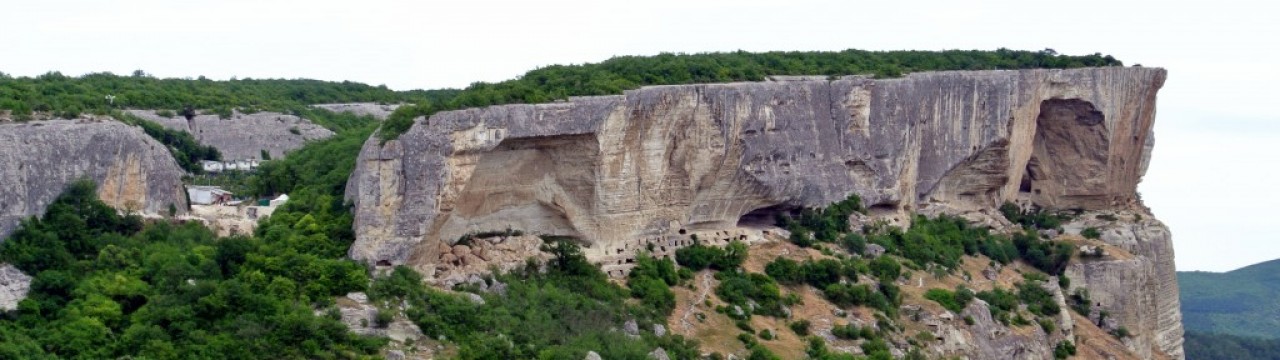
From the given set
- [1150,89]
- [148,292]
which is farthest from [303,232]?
[1150,89]

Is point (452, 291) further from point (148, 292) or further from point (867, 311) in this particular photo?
point (867, 311)

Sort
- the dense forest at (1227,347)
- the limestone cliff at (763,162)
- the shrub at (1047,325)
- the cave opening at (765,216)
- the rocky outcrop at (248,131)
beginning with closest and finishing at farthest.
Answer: the limestone cliff at (763,162), the cave opening at (765,216), the shrub at (1047,325), the rocky outcrop at (248,131), the dense forest at (1227,347)

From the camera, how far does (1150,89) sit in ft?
190

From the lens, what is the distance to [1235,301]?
103m

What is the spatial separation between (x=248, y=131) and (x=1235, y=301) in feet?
201

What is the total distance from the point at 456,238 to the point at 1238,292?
73.2 m

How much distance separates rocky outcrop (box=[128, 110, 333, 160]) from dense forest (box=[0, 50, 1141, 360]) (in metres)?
4.34

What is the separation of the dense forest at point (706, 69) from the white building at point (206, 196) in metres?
4.70

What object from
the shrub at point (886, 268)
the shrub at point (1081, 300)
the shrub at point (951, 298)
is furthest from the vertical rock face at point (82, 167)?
the shrub at point (1081, 300)

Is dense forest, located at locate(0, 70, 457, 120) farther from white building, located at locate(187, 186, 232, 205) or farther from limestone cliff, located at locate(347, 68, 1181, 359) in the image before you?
limestone cliff, located at locate(347, 68, 1181, 359)

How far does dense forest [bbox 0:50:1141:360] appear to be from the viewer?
34.8 m

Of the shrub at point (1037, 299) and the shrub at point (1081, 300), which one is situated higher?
the shrub at point (1037, 299)

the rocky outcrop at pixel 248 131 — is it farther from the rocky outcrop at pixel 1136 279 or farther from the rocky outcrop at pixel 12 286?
the rocky outcrop at pixel 1136 279

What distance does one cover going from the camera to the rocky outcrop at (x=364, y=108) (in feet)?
217
